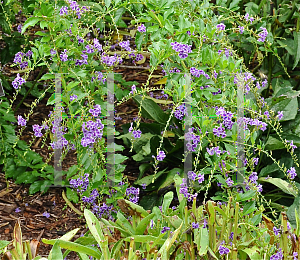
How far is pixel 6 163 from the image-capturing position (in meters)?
2.89

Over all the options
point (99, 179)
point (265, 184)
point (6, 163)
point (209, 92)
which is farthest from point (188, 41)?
point (6, 163)

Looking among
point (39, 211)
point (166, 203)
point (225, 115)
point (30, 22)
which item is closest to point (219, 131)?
point (225, 115)

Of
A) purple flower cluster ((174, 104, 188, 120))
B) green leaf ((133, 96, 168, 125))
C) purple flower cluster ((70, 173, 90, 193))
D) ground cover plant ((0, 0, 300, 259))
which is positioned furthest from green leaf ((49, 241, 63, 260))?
green leaf ((133, 96, 168, 125))

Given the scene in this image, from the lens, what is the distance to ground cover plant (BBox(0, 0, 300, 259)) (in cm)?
181

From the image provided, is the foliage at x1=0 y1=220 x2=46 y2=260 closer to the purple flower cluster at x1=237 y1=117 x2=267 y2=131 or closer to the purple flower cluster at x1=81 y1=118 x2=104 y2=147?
the purple flower cluster at x1=81 y1=118 x2=104 y2=147

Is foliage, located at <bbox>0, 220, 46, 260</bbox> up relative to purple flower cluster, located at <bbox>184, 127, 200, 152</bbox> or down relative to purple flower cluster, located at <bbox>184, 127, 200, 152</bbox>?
down

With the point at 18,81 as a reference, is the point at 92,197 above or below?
below

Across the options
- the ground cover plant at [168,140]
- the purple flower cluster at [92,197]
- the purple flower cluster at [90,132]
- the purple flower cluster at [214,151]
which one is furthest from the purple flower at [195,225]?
the purple flower cluster at [92,197]

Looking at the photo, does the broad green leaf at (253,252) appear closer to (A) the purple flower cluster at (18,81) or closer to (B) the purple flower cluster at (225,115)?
(B) the purple flower cluster at (225,115)

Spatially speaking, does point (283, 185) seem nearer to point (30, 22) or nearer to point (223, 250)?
point (223, 250)

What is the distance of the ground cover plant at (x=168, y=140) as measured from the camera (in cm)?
181

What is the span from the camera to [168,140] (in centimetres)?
297

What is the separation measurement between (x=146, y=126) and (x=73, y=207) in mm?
700

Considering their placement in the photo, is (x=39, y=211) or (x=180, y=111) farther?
(x=39, y=211)
